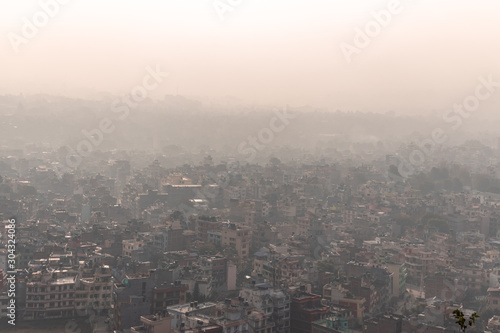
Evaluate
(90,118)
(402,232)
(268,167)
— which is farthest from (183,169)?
(90,118)

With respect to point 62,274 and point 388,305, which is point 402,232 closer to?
point 388,305

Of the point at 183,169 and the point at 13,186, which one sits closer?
the point at 13,186

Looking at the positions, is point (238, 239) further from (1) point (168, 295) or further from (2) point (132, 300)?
(2) point (132, 300)

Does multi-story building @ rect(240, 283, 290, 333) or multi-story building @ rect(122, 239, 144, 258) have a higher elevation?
multi-story building @ rect(122, 239, 144, 258)

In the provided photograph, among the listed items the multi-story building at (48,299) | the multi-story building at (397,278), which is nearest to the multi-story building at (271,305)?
the multi-story building at (48,299)

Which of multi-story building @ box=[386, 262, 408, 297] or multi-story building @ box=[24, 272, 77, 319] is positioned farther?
multi-story building @ box=[386, 262, 408, 297]

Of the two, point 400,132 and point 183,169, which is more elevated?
point 400,132

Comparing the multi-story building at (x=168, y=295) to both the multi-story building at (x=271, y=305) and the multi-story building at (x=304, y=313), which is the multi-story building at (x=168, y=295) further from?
the multi-story building at (x=304, y=313)

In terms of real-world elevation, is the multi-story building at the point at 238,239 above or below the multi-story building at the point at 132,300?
above

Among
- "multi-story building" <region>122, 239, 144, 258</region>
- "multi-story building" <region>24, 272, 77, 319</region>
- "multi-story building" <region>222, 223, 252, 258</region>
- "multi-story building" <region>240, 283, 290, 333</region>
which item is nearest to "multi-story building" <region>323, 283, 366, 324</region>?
"multi-story building" <region>240, 283, 290, 333</region>

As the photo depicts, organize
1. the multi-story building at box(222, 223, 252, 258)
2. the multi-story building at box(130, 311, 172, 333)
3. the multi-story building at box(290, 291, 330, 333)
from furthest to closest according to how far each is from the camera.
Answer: the multi-story building at box(222, 223, 252, 258)
the multi-story building at box(290, 291, 330, 333)
the multi-story building at box(130, 311, 172, 333)

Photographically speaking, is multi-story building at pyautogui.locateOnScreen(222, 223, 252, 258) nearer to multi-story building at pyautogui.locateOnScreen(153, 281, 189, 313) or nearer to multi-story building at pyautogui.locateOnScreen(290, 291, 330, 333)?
multi-story building at pyautogui.locateOnScreen(153, 281, 189, 313)
